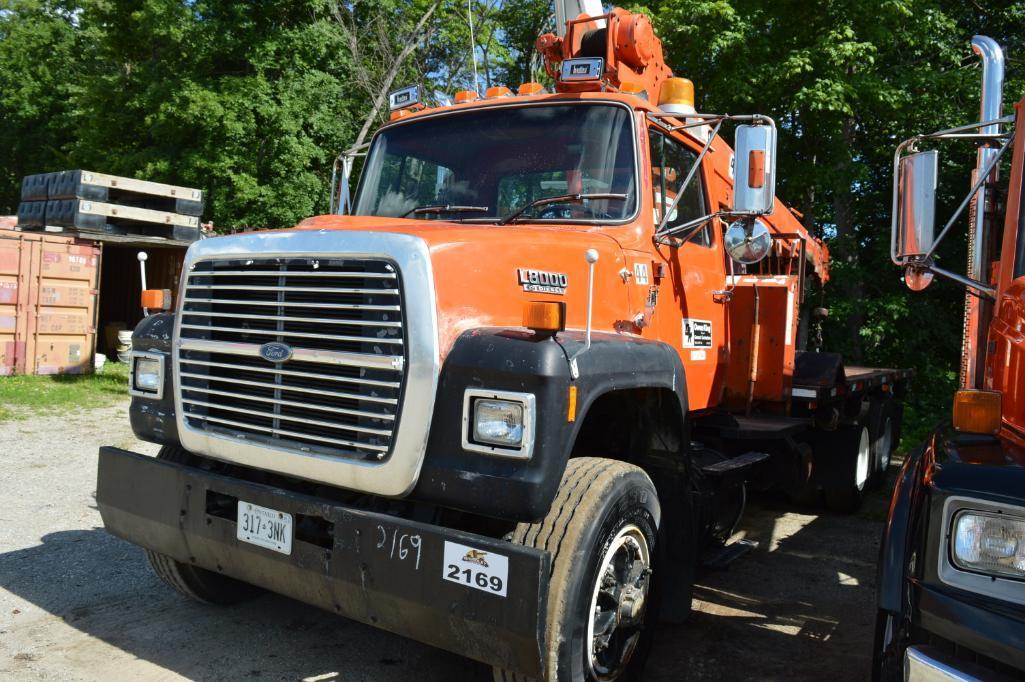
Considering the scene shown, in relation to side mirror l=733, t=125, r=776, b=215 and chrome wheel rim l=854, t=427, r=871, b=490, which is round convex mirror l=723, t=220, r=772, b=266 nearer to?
side mirror l=733, t=125, r=776, b=215

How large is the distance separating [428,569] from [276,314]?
120cm

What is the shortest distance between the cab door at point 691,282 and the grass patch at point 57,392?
910 cm

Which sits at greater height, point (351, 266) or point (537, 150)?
point (537, 150)

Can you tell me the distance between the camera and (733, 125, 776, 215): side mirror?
3768 mm

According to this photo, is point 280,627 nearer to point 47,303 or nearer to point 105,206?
point 47,303

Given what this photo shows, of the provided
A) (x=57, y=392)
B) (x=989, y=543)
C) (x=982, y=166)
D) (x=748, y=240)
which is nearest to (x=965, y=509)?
(x=989, y=543)

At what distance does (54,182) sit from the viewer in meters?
13.5

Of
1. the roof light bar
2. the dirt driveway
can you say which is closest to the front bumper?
the dirt driveway

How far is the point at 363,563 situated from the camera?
2.98 metres

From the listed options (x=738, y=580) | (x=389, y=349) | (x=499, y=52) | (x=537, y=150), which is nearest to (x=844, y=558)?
(x=738, y=580)

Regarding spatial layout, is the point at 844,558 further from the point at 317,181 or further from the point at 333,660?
the point at 317,181

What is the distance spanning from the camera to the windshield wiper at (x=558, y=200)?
3928 millimetres

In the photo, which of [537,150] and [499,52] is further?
[499,52]

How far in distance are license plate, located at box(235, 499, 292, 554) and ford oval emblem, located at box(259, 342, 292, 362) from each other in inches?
24.2
